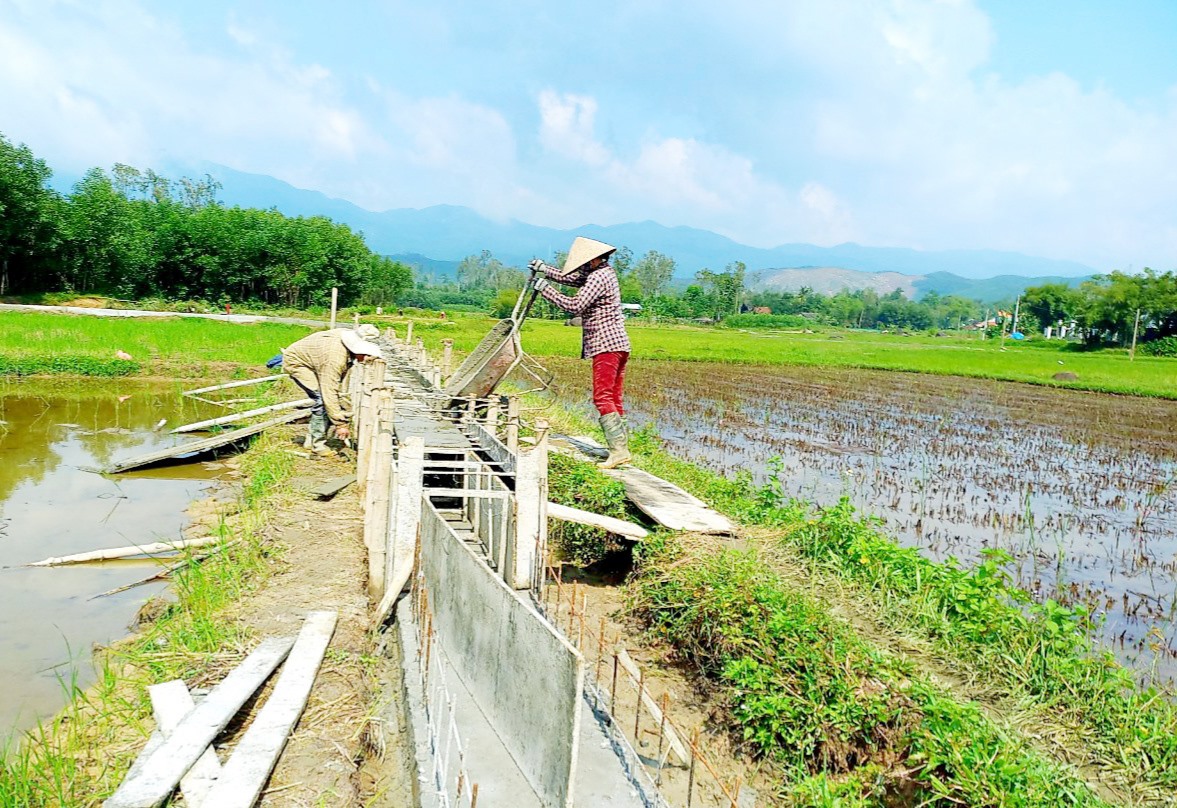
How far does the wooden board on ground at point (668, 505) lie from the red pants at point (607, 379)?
55 centimetres

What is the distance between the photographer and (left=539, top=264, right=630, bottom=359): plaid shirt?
6.30 meters

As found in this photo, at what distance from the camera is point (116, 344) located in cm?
1592

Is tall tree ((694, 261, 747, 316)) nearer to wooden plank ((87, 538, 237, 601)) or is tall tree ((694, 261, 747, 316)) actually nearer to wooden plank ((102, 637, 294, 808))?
wooden plank ((87, 538, 237, 601))

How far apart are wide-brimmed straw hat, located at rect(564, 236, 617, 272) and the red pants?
2.44 ft

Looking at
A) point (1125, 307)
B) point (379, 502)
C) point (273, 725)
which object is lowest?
point (273, 725)

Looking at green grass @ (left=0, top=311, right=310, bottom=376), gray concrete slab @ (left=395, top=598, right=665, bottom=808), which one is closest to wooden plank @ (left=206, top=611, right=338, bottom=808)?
gray concrete slab @ (left=395, top=598, right=665, bottom=808)

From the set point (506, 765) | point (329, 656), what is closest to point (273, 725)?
point (329, 656)

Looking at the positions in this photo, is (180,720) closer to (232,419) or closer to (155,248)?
(232,419)

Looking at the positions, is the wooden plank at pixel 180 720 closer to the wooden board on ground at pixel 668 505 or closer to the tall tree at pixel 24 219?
the wooden board on ground at pixel 668 505

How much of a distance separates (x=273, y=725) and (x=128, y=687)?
3.89 ft

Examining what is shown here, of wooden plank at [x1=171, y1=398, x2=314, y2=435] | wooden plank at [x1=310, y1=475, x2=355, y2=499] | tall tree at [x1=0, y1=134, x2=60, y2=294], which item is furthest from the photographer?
tall tree at [x1=0, y1=134, x2=60, y2=294]

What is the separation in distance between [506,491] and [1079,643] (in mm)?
2977

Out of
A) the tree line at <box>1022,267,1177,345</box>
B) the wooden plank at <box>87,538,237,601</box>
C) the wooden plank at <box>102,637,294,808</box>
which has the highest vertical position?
the tree line at <box>1022,267,1177,345</box>

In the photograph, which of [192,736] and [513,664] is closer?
[513,664]
